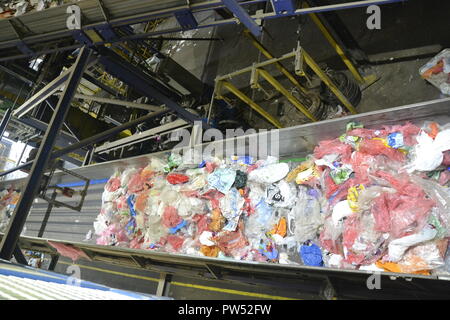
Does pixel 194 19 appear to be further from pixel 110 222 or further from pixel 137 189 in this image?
pixel 110 222

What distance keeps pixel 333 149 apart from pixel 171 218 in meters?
2.16

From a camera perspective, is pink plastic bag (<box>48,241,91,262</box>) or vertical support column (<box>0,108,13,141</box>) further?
vertical support column (<box>0,108,13,141</box>)

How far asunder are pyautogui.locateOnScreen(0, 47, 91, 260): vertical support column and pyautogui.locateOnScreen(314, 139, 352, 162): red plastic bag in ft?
9.87

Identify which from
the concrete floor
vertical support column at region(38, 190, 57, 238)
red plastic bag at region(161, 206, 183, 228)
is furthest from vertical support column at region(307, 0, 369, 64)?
vertical support column at region(38, 190, 57, 238)

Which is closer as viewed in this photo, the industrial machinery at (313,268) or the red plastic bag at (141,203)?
the industrial machinery at (313,268)

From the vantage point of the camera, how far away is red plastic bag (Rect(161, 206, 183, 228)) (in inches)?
151

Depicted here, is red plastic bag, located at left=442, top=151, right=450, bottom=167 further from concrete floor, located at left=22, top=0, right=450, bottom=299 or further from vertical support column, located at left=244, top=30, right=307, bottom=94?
vertical support column, located at left=244, top=30, right=307, bottom=94

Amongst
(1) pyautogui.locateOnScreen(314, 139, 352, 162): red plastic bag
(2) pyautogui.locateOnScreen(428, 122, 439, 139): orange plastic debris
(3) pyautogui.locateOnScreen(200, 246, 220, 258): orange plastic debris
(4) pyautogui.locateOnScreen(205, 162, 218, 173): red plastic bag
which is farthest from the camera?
(4) pyautogui.locateOnScreen(205, 162, 218, 173): red plastic bag

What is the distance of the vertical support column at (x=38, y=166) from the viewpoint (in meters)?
2.99

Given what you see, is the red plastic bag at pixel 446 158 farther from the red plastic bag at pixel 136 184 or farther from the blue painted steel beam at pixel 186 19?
the red plastic bag at pixel 136 184

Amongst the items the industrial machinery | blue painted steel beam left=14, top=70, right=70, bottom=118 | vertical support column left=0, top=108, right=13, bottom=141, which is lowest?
the industrial machinery

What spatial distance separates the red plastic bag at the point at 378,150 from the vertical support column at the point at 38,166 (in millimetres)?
3364

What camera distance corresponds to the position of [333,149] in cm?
312

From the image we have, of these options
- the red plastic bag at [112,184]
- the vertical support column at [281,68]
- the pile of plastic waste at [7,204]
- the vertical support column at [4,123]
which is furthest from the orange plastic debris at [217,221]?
the pile of plastic waste at [7,204]
